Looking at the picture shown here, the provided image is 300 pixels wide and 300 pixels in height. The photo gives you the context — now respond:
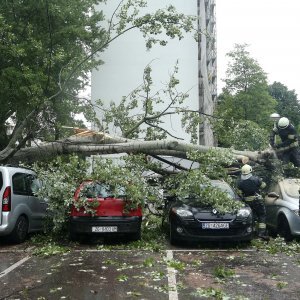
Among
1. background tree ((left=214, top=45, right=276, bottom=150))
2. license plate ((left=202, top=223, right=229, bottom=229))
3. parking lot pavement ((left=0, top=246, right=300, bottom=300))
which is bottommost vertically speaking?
parking lot pavement ((left=0, top=246, right=300, bottom=300))

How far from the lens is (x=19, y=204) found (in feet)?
31.0

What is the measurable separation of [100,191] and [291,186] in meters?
4.66

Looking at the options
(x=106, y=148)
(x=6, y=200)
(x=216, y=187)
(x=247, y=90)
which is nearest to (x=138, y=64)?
(x=247, y=90)

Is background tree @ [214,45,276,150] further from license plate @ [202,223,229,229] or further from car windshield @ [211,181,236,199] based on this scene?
license plate @ [202,223,229,229]

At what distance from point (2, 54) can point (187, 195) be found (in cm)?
835

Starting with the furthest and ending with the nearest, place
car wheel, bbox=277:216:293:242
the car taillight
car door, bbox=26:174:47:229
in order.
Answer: car door, bbox=26:174:47:229 < car wheel, bbox=277:216:293:242 < the car taillight

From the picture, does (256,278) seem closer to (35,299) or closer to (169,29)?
(35,299)

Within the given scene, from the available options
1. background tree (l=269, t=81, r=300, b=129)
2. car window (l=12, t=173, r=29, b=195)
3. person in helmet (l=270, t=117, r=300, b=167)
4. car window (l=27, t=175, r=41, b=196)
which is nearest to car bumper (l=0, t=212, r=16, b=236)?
car window (l=12, t=173, r=29, b=195)

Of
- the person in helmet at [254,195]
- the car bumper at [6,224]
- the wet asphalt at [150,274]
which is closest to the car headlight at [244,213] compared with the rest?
the wet asphalt at [150,274]

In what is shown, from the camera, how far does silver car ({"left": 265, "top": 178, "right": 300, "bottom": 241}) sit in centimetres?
931

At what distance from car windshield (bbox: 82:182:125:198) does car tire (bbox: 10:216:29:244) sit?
1.61 m

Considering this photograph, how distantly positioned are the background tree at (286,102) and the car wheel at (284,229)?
4268cm

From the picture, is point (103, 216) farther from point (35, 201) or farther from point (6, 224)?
point (35, 201)

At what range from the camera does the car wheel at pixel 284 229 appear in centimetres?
949
